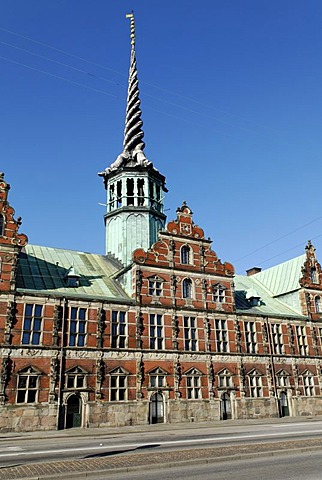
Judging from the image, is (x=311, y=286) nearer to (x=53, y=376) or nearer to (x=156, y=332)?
(x=156, y=332)

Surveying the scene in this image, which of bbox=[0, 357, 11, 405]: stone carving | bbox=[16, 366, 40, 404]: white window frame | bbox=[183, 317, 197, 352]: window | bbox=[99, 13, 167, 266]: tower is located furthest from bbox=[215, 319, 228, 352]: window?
bbox=[0, 357, 11, 405]: stone carving

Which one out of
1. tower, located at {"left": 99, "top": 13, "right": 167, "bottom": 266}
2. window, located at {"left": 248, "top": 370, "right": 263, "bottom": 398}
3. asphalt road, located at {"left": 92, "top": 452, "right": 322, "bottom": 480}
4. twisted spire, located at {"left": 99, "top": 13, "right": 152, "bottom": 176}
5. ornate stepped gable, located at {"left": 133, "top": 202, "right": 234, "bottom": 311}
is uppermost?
twisted spire, located at {"left": 99, "top": 13, "right": 152, "bottom": 176}

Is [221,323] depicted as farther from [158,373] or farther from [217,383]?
[158,373]

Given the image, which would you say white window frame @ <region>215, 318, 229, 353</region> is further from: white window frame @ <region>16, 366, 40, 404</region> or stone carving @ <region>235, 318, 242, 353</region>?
white window frame @ <region>16, 366, 40, 404</region>

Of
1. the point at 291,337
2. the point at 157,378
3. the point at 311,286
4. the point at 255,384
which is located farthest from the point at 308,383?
the point at 157,378

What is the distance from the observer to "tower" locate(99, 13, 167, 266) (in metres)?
47.4

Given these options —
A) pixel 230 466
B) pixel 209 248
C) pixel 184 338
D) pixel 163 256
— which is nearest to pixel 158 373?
pixel 184 338

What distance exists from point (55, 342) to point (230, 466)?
71.7 ft

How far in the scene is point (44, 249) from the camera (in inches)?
1721

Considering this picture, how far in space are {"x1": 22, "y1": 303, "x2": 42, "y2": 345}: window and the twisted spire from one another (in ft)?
78.5

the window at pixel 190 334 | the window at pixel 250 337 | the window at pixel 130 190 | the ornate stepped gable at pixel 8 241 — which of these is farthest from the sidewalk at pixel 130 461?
the window at pixel 130 190

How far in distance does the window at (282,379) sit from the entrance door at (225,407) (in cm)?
709

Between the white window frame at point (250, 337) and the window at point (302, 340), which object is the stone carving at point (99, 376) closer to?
the white window frame at point (250, 337)

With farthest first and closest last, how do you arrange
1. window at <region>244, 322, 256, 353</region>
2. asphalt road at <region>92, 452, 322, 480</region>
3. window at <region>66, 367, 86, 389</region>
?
window at <region>244, 322, 256, 353</region>, window at <region>66, 367, 86, 389</region>, asphalt road at <region>92, 452, 322, 480</region>
